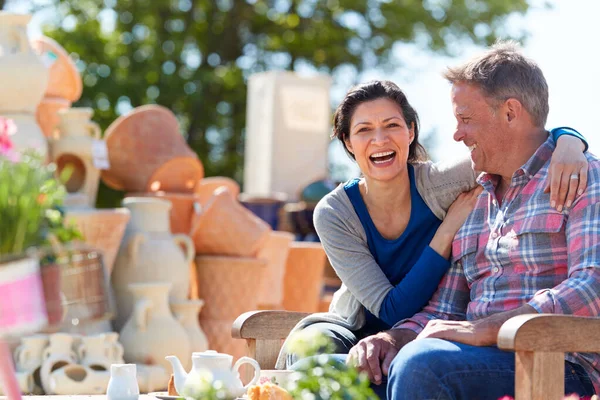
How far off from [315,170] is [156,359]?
4.91 metres

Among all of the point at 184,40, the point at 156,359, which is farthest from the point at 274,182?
the point at 184,40

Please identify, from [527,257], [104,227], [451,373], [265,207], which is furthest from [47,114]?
[451,373]

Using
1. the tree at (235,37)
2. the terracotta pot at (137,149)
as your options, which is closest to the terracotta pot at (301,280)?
the terracotta pot at (137,149)

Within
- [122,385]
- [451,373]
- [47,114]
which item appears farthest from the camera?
[47,114]

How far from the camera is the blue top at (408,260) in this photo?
A: 2873mm

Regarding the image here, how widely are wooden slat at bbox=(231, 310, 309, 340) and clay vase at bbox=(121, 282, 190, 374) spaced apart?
2249 millimetres

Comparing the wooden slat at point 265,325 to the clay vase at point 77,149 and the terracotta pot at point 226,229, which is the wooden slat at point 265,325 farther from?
the terracotta pot at point 226,229

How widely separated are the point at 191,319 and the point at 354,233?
8.78 ft

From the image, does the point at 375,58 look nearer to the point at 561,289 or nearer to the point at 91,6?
the point at 91,6

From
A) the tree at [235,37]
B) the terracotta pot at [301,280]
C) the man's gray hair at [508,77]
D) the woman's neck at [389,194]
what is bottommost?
the terracotta pot at [301,280]

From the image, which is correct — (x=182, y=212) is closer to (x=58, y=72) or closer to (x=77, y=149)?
(x=77, y=149)

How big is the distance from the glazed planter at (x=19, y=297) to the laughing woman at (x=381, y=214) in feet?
4.59

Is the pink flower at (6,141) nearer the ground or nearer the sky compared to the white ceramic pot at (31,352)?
nearer the sky

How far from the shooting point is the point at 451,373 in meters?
2.37
